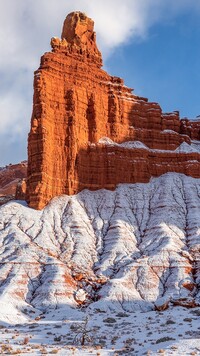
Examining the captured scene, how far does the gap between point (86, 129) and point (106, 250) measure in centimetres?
3298

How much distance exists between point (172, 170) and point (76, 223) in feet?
98.1

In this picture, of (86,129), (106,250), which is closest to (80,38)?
(86,129)

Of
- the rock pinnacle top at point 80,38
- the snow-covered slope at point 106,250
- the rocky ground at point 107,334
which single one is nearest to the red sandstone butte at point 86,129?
the rock pinnacle top at point 80,38

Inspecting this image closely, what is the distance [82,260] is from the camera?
79.4m

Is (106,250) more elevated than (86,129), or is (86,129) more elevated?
(86,129)

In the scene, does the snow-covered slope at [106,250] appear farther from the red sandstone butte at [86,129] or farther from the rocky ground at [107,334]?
the rocky ground at [107,334]

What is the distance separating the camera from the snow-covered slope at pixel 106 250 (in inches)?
2692

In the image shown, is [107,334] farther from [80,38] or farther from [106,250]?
[80,38]

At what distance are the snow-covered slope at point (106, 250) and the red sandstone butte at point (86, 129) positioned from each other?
3.40m

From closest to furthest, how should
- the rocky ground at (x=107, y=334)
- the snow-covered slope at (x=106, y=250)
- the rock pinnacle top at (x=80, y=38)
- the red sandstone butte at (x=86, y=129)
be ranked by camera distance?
the rocky ground at (x=107, y=334) → the snow-covered slope at (x=106, y=250) → the red sandstone butte at (x=86, y=129) → the rock pinnacle top at (x=80, y=38)

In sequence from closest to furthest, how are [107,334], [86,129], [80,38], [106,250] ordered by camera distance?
[107,334]
[106,250]
[86,129]
[80,38]

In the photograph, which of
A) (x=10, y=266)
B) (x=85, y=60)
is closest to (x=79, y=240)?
(x=10, y=266)

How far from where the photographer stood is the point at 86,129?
107 meters

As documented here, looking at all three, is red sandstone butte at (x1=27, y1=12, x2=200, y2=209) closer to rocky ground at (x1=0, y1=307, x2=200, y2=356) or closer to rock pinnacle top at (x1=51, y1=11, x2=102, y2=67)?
rock pinnacle top at (x1=51, y1=11, x2=102, y2=67)
